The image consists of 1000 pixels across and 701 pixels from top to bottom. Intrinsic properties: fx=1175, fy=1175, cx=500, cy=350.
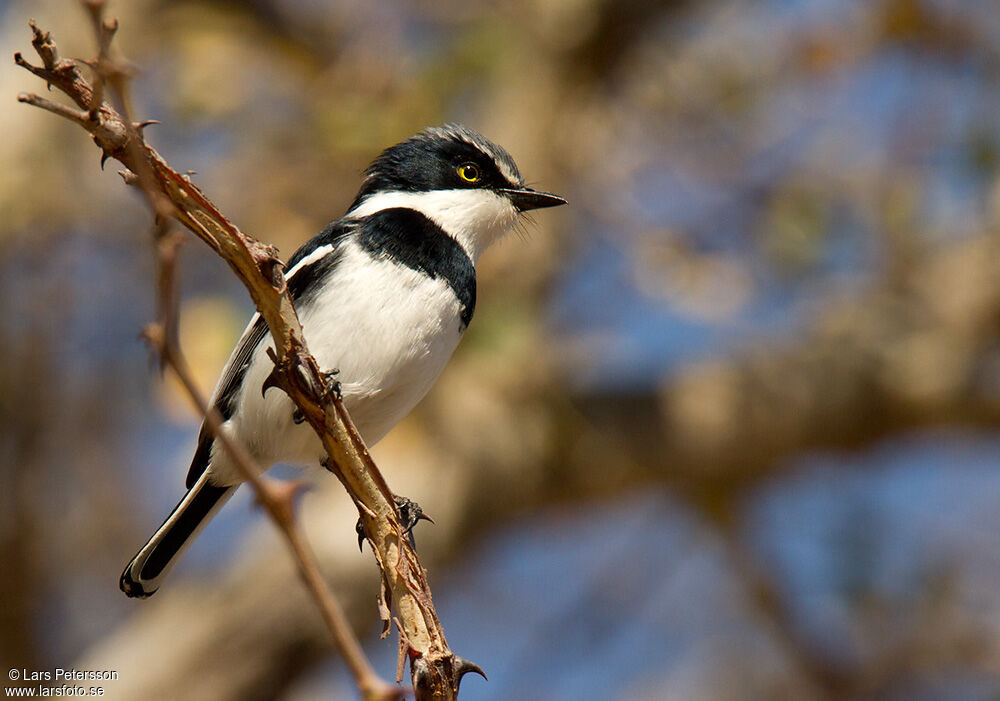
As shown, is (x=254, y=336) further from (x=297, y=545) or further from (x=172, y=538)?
(x=297, y=545)

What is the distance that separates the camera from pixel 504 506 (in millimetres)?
6086

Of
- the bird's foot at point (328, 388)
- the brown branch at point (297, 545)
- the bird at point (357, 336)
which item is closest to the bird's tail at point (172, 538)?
the bird at point (357, 336)

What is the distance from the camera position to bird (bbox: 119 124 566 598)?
2904 millimetres

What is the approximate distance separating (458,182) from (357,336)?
2.65 ft

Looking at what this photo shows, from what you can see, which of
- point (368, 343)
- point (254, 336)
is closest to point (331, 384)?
point (368, 343)

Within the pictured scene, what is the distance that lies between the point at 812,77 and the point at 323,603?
6918 mm

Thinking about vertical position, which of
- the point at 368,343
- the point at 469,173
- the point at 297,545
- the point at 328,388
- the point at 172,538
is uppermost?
the point at 469,173

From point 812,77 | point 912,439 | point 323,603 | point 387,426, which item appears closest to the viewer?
point 323,603

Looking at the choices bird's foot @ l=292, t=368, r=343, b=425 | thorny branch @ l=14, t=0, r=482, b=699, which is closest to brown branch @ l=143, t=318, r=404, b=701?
thorny branch @ l=14, t=0, r=482, b=699

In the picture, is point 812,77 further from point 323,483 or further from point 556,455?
point 323,483

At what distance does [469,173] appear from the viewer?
11.6 feet

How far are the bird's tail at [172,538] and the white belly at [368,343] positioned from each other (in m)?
0.07

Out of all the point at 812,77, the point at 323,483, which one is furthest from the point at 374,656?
the point at 812,77

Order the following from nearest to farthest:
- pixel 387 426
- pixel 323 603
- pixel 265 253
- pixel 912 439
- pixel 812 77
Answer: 1. pixel 323 603
2. pixel 265 253
3. pixel 387 426
4. pixel 912 439
5. pixel 812 77
